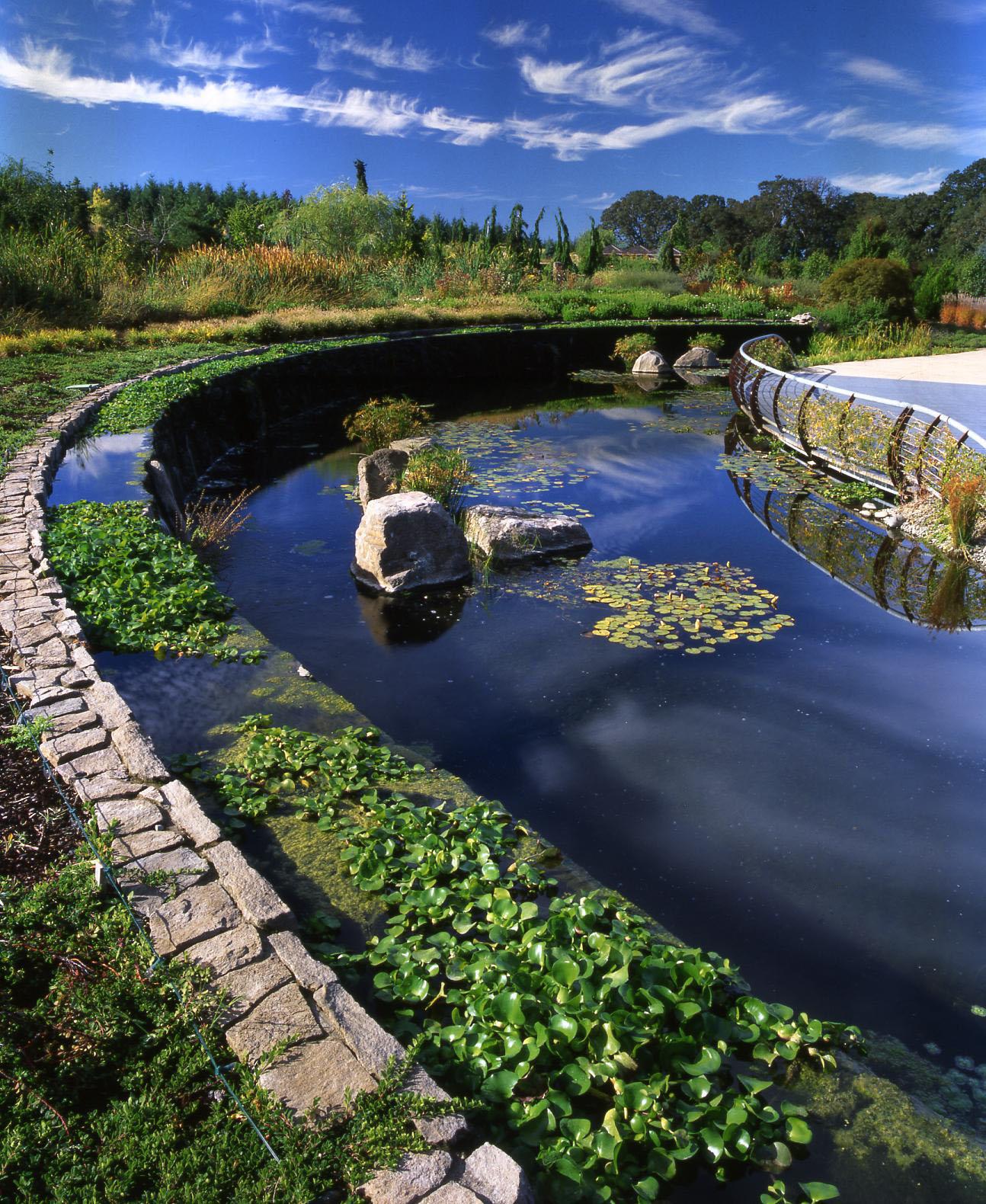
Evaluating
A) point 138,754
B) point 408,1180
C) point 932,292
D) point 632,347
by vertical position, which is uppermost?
point 932,292

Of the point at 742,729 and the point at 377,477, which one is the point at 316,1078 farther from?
the point at 377,477

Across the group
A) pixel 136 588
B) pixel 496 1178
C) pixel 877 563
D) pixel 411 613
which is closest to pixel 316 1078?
pixel 496 1178

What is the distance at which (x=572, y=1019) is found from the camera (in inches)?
85.6

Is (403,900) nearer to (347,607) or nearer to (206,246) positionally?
(347,607)

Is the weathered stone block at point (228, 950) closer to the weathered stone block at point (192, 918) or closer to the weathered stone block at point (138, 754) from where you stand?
the weathered stone block at point (192, 918)

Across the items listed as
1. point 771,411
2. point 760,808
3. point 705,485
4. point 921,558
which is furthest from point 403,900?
point 771,411

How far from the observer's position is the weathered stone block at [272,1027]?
1997 mm

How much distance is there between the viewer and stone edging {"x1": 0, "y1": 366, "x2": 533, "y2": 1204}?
176 centimetres

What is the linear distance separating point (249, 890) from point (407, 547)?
162 inches

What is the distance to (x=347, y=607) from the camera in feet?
20.1

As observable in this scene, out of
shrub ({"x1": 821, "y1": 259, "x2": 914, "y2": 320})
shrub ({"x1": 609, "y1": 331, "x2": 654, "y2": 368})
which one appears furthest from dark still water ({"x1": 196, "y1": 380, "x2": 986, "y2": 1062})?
shrub ({"x1": 821, "y1": 259, "x2": 914, "y2": 320})

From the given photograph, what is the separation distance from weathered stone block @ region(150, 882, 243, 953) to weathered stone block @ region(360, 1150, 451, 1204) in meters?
0.86

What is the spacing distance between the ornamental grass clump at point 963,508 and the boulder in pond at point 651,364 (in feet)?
36.8

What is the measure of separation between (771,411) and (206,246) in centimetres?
1306
